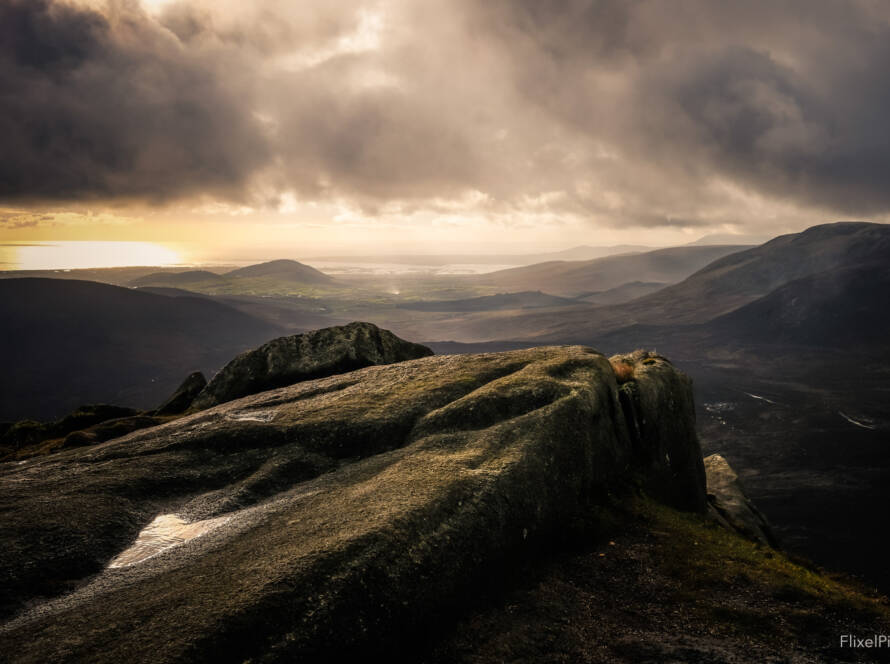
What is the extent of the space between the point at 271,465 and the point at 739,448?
200m

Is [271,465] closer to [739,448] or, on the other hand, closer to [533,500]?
[533,500]

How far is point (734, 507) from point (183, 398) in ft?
175

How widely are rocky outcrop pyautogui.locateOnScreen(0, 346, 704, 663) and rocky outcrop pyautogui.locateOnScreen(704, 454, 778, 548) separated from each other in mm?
11977

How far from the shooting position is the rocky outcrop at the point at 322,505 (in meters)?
12.3

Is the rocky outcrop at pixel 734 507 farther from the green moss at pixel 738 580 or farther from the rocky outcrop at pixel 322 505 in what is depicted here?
the green moss at pixel 738 580

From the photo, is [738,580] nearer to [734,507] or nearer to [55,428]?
[734,507]

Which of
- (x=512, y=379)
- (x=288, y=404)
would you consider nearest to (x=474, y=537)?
(x=512, y=379)

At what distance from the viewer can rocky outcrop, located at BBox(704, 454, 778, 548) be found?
37.6m

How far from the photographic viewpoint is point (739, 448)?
17688cm

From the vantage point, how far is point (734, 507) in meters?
42.2

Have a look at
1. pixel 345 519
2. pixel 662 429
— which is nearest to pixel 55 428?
pixel 345 519

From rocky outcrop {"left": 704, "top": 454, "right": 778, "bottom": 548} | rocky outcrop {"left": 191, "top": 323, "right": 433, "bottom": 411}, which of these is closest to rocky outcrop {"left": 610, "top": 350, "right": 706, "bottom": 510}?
rocky outcrop {"left": 704, "top": 454, "right": 778, "bottom": 548}

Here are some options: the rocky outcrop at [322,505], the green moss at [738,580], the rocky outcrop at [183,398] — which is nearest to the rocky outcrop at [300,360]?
the rocky outcrop at [183,398]

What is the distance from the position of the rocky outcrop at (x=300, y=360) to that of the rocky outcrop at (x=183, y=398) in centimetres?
576
